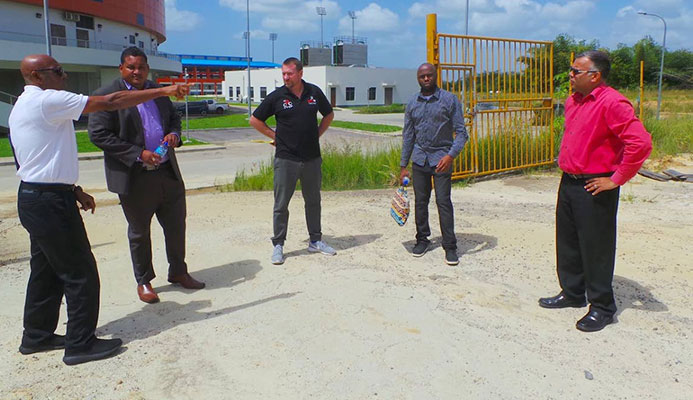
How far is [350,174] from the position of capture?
1137cm

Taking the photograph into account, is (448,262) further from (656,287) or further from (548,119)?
(548,119)

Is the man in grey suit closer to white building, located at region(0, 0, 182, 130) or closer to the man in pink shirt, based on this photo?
the man in pink shirt

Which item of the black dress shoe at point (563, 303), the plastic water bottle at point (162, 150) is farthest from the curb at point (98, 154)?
the black dress shoe at point (563, 303)

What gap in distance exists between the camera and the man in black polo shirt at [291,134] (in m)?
5.85

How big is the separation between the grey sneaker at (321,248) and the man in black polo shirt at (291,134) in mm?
388

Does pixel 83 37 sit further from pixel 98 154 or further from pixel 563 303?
pixel 563 303

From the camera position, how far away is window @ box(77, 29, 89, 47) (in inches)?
1374

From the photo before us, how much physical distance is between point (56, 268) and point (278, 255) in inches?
98.9

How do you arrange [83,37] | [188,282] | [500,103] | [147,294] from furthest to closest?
[83,37] < [500,103] < [188,282] < [147,294]

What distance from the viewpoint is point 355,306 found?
472 cm

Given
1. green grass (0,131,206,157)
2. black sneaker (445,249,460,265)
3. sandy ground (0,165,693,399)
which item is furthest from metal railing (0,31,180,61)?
black sneaker (445,249,460,265)

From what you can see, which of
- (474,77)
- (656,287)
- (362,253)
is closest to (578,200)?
(656,287)

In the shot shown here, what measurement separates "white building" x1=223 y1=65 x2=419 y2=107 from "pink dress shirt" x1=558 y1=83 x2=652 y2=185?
164 feet

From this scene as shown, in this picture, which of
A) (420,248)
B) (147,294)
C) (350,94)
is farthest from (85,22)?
(147,294)
